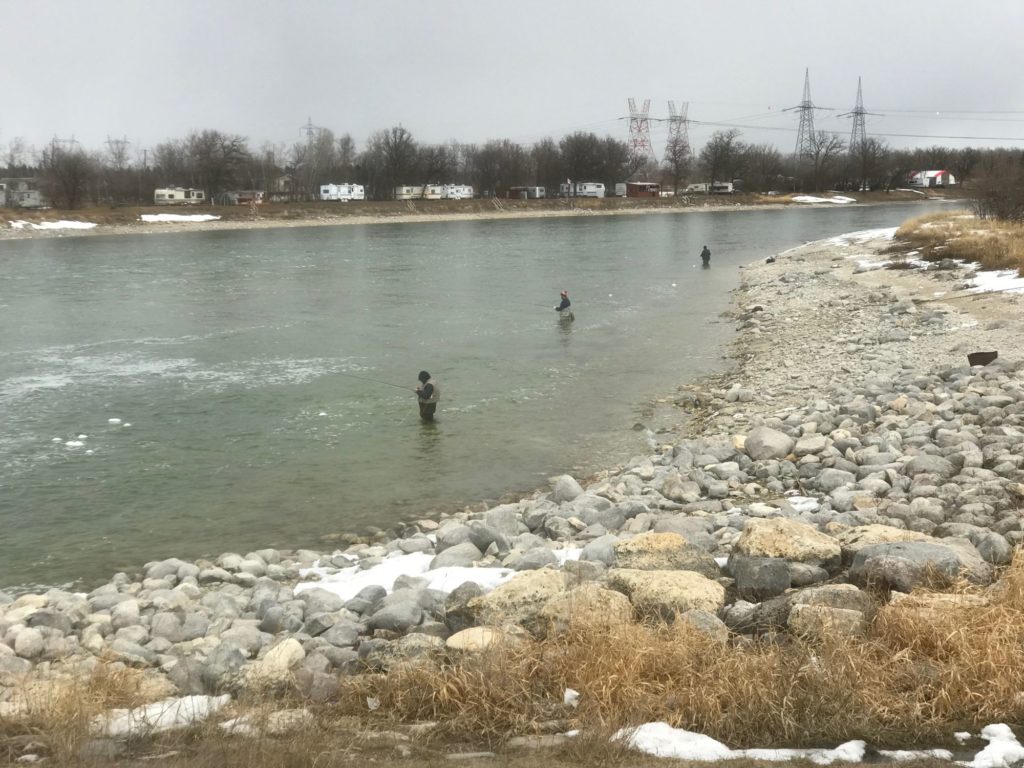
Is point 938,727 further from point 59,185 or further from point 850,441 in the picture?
point 59,185

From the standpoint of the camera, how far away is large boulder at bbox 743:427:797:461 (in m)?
10.9

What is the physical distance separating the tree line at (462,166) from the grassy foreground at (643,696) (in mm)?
123617

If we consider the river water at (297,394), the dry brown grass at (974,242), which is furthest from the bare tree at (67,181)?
the dry brown grass at (974,242)

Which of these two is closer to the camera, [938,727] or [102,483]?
[938,727]

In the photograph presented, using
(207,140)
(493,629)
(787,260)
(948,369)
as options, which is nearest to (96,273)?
(787,260)

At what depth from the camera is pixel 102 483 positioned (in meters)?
12.1

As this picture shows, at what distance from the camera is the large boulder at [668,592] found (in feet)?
18.6

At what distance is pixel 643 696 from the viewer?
4570mm

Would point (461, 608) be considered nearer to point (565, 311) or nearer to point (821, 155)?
point (565, 311)

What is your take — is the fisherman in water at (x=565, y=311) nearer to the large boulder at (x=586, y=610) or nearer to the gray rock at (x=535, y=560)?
the gray rock at (x=535, y=560)

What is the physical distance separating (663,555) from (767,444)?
4730 millimetres

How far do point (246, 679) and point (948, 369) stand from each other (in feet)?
42.0

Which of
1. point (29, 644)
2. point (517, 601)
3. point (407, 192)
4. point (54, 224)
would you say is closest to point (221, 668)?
point (517, 601)

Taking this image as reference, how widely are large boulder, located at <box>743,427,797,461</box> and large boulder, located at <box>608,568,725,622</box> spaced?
513cm
